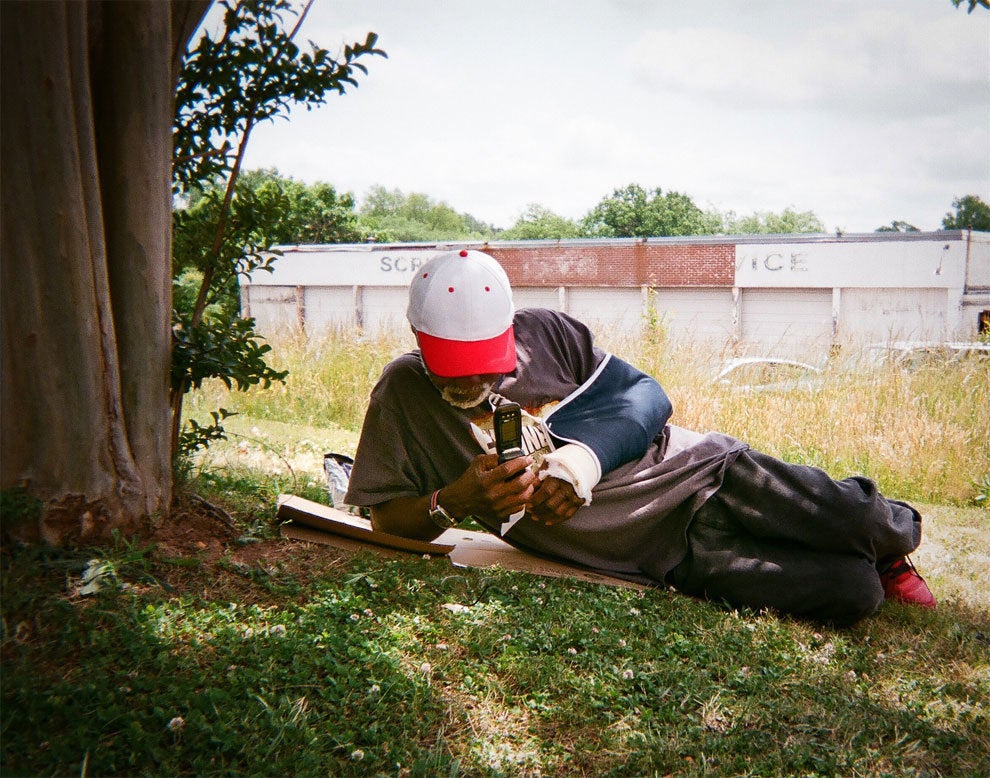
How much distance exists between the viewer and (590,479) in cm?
316

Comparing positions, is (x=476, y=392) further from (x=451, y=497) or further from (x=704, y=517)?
(x=704, y=517)

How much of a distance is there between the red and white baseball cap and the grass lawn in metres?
0.89

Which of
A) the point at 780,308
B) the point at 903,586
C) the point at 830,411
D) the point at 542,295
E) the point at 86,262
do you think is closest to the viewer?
the point at 86,262

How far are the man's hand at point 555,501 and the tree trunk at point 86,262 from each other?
1.43 meters

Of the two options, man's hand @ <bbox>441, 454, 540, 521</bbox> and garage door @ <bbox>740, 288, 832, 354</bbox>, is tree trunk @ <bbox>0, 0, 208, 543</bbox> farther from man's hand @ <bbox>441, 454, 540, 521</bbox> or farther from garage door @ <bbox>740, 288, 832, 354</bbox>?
garage door @ <bbox>740, 288, 832, 354</bbox>

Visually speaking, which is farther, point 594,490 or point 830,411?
point 830,411

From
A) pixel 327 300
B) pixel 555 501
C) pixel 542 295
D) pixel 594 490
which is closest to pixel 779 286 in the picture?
pixel 542 295

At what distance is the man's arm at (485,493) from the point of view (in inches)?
119

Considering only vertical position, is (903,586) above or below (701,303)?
below

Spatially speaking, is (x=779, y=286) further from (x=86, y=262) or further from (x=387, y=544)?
(x=86, y=262)

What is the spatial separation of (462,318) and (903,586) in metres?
2.14

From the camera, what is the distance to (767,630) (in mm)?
3109

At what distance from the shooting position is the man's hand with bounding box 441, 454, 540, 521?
3.01 m

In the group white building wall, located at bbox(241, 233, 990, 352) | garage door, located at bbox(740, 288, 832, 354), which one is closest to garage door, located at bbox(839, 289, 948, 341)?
white building wall, located at bbox(241, 233, 990, 352)
